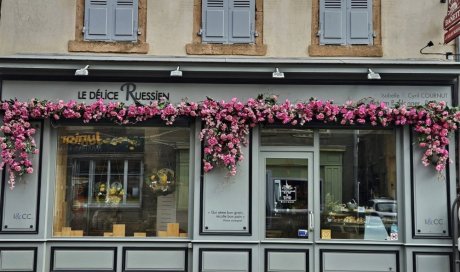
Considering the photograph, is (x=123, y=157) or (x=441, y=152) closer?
(x=441, y=152)

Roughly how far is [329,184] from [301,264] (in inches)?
55.3

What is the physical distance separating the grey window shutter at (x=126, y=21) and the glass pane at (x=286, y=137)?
276 cm

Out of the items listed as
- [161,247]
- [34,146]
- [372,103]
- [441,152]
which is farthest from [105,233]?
[441,152]

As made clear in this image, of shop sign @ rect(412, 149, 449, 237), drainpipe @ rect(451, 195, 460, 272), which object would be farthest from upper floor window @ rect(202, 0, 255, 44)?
drainpipe @ rect(451, 195, 460, 272)

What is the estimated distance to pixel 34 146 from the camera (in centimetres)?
862

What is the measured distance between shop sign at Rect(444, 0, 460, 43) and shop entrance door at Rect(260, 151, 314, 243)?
2853 millimetres

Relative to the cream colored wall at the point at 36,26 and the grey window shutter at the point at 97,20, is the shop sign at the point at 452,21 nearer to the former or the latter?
the grey window shutter at the point at 97,20

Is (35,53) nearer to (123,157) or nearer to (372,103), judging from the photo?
(123,157)

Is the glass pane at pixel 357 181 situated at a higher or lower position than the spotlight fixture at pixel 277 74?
lower

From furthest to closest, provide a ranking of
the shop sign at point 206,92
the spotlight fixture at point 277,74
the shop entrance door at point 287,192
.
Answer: the shop entrance door at point 287,192, the shop sign at point 206,92, the spotlight fixture at point 277,74

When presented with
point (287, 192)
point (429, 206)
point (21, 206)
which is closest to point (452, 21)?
point (429, 206)

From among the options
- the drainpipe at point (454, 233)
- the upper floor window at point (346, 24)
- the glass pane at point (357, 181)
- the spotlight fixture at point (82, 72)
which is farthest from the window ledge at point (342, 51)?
the spotlight fixture at point (82, 72)

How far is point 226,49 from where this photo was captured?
355 inches

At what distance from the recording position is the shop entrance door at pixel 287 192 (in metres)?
8.87
